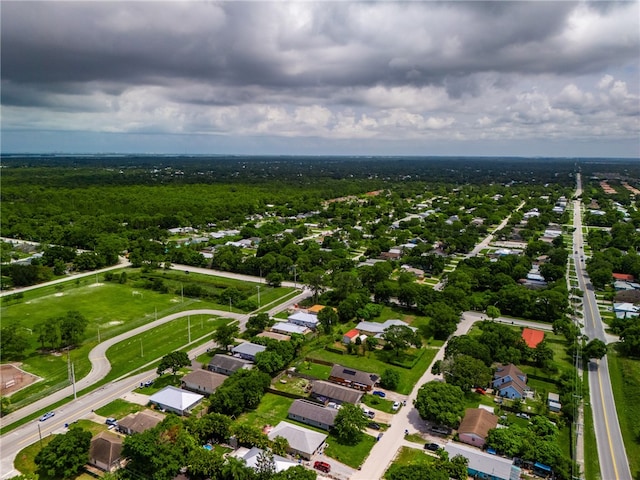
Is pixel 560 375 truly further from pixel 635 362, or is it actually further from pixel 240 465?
pixel 240 465

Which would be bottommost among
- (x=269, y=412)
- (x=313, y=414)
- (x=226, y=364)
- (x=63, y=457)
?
(x=269, y=412)

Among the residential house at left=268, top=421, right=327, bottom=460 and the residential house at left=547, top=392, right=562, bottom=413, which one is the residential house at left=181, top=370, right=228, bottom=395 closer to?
the residential house at left=268, top=421, right=327, bottom=460

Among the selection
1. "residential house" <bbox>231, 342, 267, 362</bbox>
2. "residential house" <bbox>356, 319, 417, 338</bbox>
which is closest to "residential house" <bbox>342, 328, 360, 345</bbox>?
"residential house" <bbox>356, 319, 417, 338</bbox>

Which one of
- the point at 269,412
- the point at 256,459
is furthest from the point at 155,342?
the point at 256,459

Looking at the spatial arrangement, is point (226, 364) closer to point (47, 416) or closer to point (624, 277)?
point (47, 416)

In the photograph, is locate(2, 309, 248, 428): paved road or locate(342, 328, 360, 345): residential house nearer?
locate(2, 309, 248, 428): paved road

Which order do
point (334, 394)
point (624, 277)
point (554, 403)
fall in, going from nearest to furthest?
point (554, 403) < point (334, 394) < point (624, 277)

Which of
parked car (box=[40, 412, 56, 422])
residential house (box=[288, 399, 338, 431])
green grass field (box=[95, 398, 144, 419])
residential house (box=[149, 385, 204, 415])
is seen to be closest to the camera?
residential house (box=[288, 399, 338, 431])
